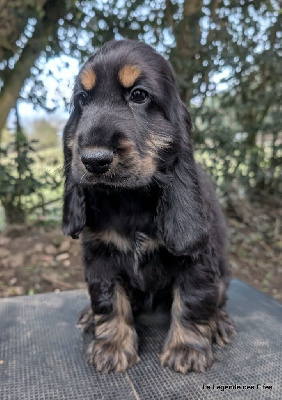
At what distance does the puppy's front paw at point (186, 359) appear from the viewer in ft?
6.53

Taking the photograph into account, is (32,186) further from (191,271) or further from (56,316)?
(191,271)

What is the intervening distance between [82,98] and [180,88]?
7.45ft

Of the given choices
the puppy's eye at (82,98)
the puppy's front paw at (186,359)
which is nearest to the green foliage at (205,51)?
the puppy's eye at (82,98)

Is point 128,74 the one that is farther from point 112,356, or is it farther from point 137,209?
point 112,356

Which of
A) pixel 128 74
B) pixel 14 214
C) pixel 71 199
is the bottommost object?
pixel 14 214

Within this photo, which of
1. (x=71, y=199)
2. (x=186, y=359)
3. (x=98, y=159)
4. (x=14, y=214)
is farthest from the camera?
(x=14, y=214)

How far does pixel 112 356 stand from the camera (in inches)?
81.0

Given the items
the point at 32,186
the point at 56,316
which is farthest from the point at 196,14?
the point at 56,316

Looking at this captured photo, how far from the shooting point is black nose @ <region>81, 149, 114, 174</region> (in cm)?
158

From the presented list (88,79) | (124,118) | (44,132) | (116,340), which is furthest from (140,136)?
(44,132)

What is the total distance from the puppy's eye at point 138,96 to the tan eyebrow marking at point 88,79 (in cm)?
20

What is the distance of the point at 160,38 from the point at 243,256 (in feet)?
9.46

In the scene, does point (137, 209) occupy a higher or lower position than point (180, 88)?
lower

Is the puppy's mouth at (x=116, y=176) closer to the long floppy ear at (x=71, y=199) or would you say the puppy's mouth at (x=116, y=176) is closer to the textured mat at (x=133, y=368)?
the long floppy ear at (x=71, y=199)
